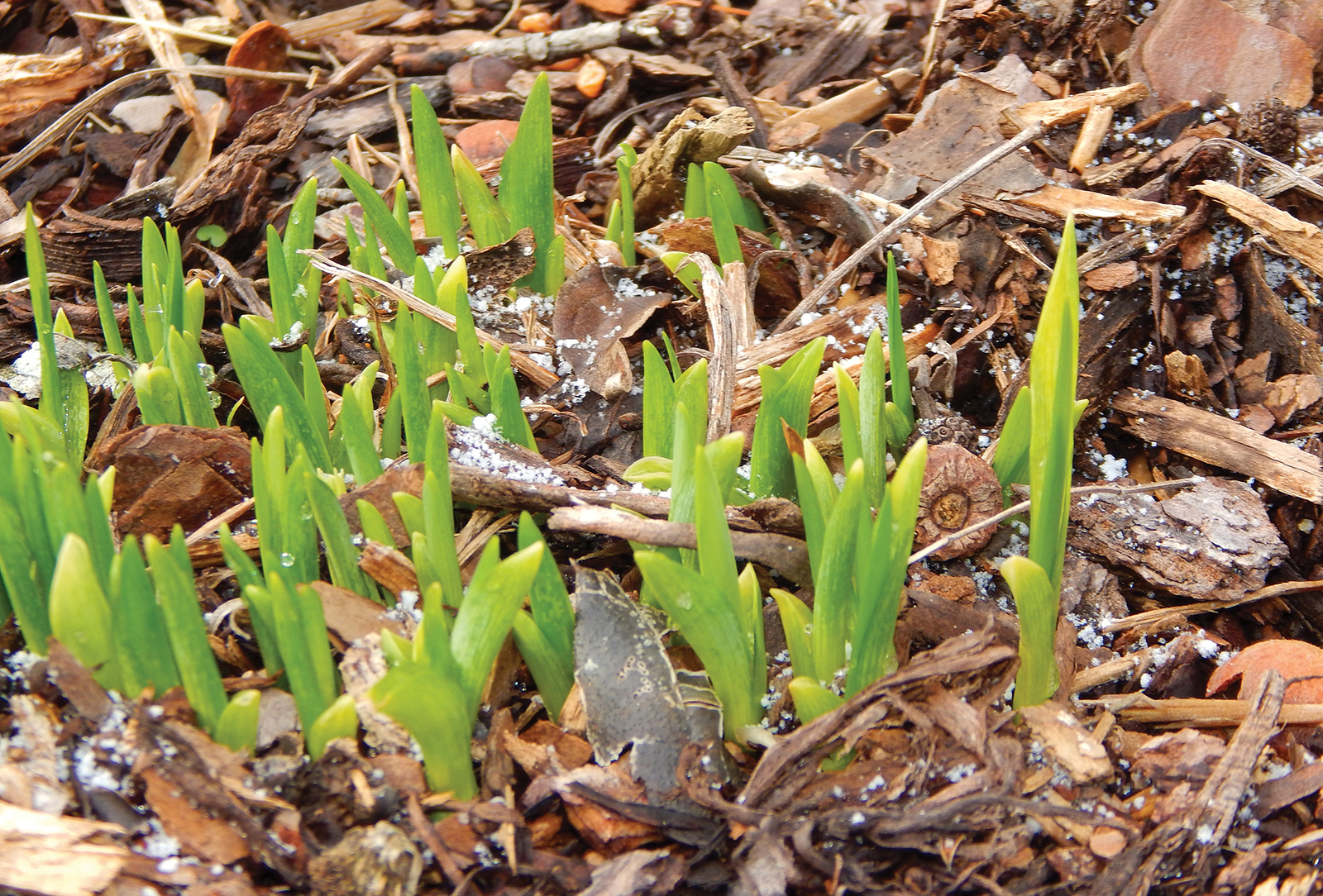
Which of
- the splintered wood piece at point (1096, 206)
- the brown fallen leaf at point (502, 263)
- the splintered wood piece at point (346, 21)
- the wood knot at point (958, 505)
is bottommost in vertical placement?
the wood knot at point (958, 505)

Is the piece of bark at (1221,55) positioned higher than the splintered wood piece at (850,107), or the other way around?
the piece of bark at (1221,55)

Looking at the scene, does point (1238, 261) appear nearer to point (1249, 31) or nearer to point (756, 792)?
point (1249, 31)

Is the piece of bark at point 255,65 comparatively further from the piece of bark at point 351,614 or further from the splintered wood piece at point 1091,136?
the splintered wood piece at point 1091,136

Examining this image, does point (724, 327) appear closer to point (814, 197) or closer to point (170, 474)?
point (814, 197)

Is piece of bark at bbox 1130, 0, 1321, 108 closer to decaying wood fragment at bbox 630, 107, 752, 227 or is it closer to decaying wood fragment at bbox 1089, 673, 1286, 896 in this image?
decaying wood fragment at bbox 630, 107, 752, 227

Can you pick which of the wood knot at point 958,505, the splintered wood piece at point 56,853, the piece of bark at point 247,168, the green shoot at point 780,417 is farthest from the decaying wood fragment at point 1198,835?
the piece of bark at point 247,168
